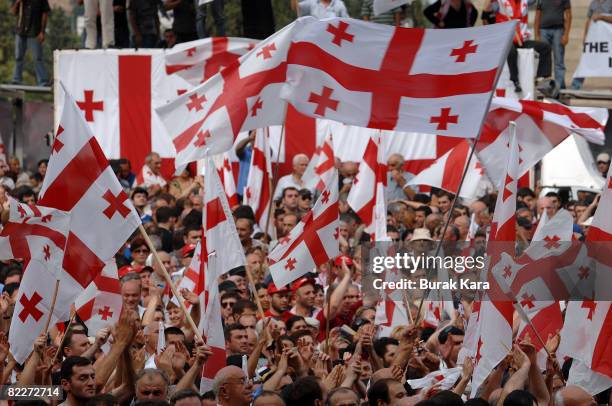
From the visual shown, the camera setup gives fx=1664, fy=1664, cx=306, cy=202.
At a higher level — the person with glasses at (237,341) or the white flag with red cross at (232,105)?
the white flag with red cross at (232,105)

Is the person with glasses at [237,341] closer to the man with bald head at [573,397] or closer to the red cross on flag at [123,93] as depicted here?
the man with bald head at [573,397]

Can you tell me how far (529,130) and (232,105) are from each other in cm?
454

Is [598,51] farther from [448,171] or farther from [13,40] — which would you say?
[13,40]

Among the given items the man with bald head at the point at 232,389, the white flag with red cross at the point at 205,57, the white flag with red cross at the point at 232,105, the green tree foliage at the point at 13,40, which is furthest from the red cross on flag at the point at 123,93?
the green tree foliage at the point at 13,40

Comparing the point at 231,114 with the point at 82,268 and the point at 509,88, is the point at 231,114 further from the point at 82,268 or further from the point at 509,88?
the point at 509,88

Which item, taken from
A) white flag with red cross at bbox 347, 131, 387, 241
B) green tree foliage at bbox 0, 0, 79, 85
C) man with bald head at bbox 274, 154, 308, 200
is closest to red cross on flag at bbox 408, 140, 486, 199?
white flag with red cross at bbox 347, 131, 387, 241

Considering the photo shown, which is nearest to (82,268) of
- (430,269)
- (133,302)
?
(133,302)

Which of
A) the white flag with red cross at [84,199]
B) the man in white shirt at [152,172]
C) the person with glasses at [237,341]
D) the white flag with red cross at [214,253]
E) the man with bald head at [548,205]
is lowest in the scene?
the man in white shirt at [152,172]

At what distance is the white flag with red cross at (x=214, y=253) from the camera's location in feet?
35.5

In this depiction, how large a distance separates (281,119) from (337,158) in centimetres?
723

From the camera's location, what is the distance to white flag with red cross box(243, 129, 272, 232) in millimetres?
17672

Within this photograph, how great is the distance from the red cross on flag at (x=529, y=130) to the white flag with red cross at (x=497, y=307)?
15.9 ft

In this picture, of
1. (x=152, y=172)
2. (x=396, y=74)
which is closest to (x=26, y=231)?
(x=396, y=74)

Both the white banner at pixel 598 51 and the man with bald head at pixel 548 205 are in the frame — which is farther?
the white banner at pixel 598 51
